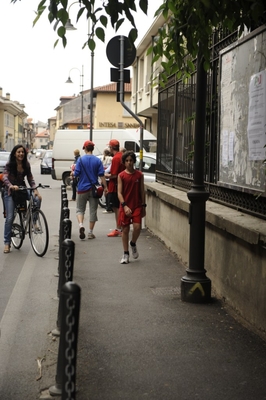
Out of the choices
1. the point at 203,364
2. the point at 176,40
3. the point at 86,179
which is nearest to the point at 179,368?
the point at 203,364

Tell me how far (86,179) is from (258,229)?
23.4 ft

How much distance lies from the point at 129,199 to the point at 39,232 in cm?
175

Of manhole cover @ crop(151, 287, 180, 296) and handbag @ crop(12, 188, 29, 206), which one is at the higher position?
handbag @ crop(12, 188, 29, 206)

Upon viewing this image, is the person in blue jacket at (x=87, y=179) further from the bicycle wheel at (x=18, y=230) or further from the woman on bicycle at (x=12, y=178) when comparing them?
the woman on bicycle at (x=12, y=178)

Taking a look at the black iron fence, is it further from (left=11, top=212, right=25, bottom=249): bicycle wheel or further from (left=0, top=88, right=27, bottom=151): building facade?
(left=0, top=88, right=27, bottom=151): building facade

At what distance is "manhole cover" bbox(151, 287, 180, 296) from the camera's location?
7621 mm

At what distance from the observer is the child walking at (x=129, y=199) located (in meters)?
9.84

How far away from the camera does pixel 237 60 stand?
7238mm

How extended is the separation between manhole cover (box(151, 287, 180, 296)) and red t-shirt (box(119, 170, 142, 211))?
7.38ft

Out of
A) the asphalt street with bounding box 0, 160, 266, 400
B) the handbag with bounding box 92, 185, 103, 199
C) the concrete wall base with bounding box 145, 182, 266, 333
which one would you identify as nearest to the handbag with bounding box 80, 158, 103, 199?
the handbag with bounding box 92, 185, 103, 199

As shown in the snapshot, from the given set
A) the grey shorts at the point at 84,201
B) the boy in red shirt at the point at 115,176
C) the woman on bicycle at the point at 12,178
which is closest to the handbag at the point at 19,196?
the woman on bicycle at the point at 12,178

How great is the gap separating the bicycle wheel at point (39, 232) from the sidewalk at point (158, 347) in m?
2.04

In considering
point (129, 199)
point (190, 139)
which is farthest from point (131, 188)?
point (190, 139)

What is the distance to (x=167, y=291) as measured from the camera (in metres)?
7.80
